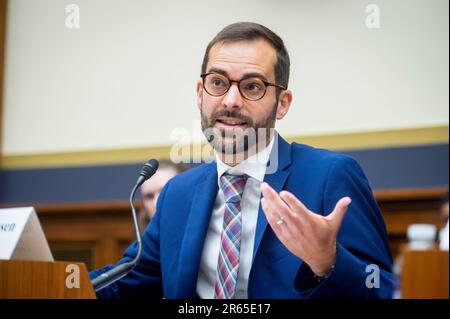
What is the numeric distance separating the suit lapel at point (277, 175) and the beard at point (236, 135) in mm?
44

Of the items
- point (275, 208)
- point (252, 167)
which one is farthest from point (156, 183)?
point (275, 208)

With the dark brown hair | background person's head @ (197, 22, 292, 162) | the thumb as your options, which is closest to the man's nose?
background person's head @ (197, 22, 292, 162)

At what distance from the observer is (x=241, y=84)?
1.75 metres

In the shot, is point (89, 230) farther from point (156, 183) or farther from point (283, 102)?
point (283, 102)

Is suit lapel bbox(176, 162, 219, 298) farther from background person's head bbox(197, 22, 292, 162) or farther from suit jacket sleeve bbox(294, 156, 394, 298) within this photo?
suit jacket sleeve bbox(294, 156, 394, 298)

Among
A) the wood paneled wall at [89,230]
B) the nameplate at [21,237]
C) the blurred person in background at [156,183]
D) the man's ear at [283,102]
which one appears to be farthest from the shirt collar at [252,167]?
the wood paneled wall at [89,230]

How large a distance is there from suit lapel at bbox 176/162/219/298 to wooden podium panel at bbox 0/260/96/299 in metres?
0.26

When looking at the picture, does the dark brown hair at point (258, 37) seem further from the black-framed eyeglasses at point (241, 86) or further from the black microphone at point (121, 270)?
the black microphone at point (121, 270)

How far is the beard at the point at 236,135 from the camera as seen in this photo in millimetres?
1741

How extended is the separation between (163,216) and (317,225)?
2.23 feet

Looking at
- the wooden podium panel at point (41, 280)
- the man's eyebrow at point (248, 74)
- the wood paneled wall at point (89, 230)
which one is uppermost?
the man's eyebrow at point (248, 74)

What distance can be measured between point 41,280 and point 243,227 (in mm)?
508

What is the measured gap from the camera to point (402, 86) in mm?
3086

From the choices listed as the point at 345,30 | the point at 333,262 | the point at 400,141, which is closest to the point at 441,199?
the point at 400,141
